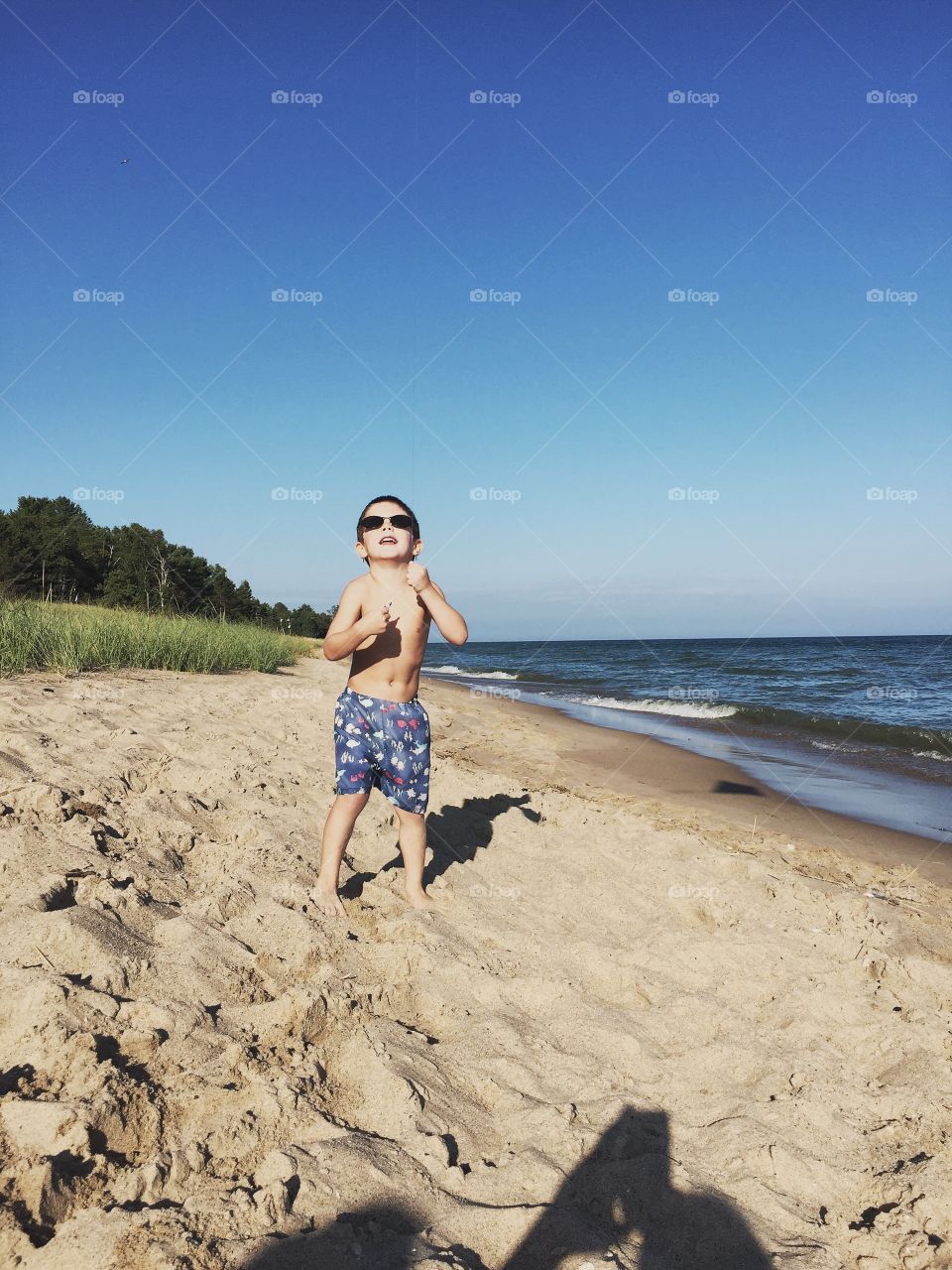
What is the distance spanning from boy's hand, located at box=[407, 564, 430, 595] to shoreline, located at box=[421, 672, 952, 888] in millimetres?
4052

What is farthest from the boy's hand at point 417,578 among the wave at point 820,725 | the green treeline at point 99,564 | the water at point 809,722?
the green treeline at point 99,564

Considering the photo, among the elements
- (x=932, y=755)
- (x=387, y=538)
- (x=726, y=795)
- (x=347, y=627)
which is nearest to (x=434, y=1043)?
(x=347, y=627)

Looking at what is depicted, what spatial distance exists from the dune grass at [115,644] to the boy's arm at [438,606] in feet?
14.7

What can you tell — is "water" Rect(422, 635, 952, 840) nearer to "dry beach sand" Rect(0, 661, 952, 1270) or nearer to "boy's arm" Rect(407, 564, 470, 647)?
"dry beach sand" Rect(0, 661, 952, 1270)

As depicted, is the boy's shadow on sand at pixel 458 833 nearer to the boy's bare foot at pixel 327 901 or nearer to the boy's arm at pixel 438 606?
the boy's bare foot at pixel 327 901

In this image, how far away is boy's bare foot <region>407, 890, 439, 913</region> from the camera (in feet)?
11.9

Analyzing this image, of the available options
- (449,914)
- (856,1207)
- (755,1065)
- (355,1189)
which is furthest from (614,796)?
(355,1189)

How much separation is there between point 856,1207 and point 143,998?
6.80ft

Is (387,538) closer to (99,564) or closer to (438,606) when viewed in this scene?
(438,606)

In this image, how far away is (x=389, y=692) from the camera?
3688 mm

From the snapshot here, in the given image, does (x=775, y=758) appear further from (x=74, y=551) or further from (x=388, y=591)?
(x=74, y=551)

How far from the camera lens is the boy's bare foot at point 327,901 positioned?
3.34m

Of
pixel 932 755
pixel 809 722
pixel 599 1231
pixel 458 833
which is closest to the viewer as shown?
pixel 599 1231

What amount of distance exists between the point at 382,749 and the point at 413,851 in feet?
1.74
